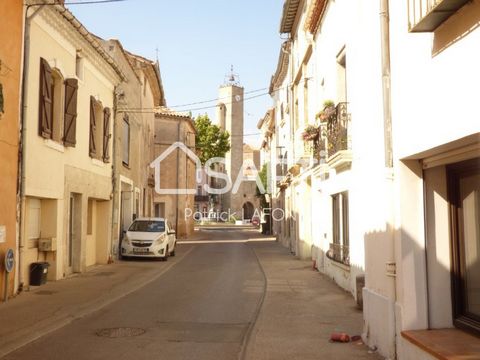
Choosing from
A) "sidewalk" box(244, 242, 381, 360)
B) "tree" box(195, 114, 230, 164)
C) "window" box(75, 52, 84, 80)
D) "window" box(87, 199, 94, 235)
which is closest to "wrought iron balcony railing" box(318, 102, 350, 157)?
"sidewalk" box(244, 242, 381, 360)

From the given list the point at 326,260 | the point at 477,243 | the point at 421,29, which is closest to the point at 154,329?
the point at 477,243

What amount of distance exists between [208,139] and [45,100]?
38.9m

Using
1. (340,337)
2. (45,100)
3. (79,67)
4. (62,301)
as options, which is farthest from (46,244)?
(340,337)

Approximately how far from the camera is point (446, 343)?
5.08 m

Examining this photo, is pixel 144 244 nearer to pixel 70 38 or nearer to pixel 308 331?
pixel 70 38

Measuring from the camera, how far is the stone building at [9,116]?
1023 cm

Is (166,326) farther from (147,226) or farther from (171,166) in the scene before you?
(171,166)

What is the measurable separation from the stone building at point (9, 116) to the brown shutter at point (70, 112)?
293cm

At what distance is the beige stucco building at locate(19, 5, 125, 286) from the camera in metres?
12.0

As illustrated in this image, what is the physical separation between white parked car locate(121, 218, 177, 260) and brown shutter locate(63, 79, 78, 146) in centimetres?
659

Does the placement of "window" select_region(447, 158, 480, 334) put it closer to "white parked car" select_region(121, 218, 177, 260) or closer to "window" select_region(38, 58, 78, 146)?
"window" select_region(38, 58, 78, 146)

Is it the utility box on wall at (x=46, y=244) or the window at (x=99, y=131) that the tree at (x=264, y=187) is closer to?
the window at (x=99, y=131)

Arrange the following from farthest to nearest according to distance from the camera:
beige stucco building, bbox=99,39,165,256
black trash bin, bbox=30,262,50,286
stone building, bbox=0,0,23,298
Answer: beige stucco building, bbox=99,39,165,256
black trash bin, bbox=30,262,50,286
stone building, bbox=0,0,23,298

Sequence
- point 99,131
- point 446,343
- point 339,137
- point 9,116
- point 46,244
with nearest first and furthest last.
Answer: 1. point 446,343
2. point 9,116
3. point 339,137
4. point 46,244
5. point 99,131
